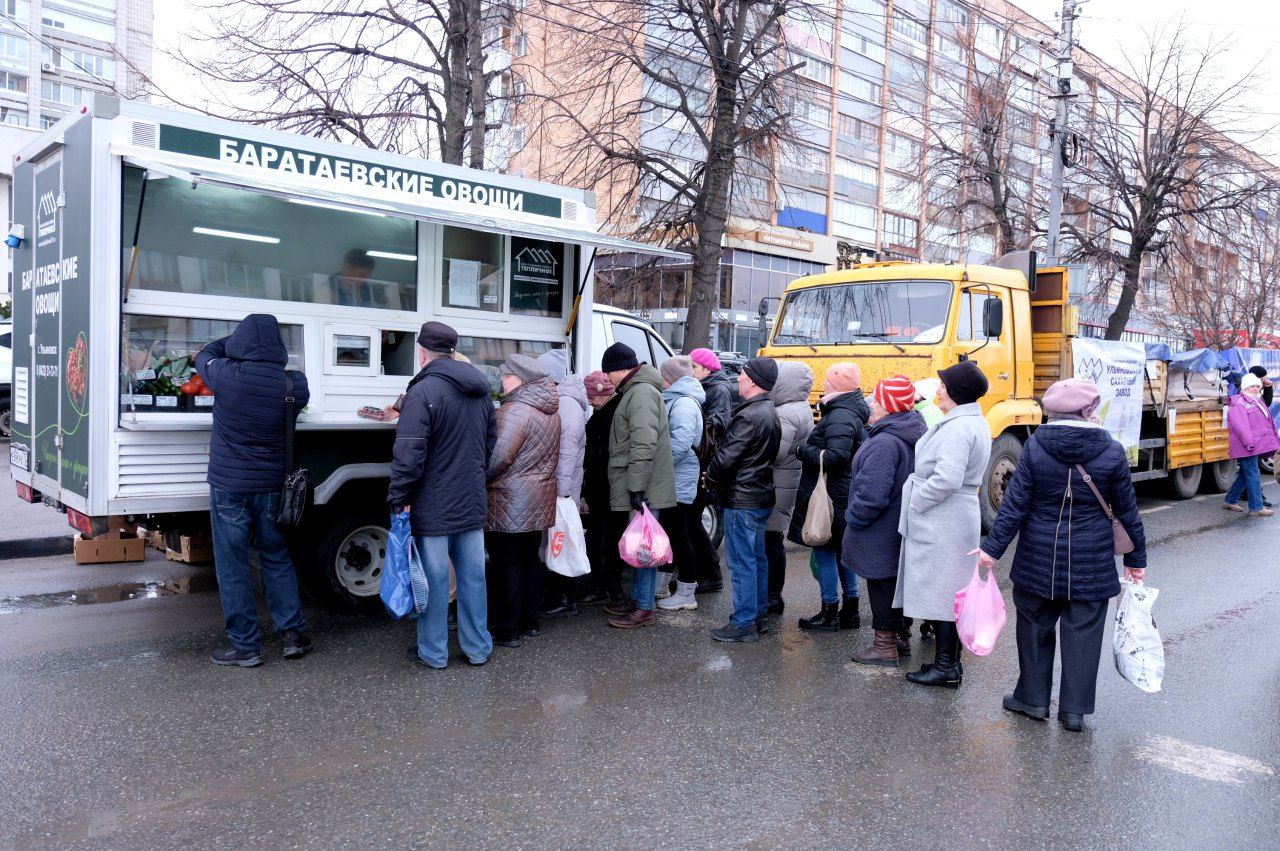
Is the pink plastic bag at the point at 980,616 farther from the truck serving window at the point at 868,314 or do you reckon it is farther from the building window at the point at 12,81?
the building window at the point at 12,81

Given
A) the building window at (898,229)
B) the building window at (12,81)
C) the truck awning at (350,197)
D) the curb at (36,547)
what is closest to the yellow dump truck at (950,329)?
the truck awning at (350,197)

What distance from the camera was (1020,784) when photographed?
151 inches

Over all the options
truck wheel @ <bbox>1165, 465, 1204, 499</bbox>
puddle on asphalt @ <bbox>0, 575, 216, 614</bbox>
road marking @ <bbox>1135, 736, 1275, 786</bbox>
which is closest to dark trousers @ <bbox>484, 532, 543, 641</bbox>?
puddle on asphalt @ <bbox>0, 575, 216, 614</bbox>

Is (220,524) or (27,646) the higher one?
(220,524)

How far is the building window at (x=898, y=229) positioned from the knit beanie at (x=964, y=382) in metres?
43.1

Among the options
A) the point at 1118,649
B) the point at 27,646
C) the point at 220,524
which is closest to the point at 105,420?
the point at 220,524

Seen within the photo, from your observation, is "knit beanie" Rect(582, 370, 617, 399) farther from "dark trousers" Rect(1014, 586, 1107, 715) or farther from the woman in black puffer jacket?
"dark trousers" Rect(1014, 586, 1107, 715)

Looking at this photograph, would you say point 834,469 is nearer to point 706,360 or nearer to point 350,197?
point 706,360

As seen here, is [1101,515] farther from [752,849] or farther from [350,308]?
[350,308]

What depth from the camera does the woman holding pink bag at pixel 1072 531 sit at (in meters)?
4.27

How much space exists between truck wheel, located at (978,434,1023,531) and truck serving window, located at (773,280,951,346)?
135cm

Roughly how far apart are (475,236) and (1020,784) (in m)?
4.96

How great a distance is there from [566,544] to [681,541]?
1.05 meters

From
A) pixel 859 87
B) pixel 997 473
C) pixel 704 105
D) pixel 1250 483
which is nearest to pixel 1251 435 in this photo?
pixel 1250 483
